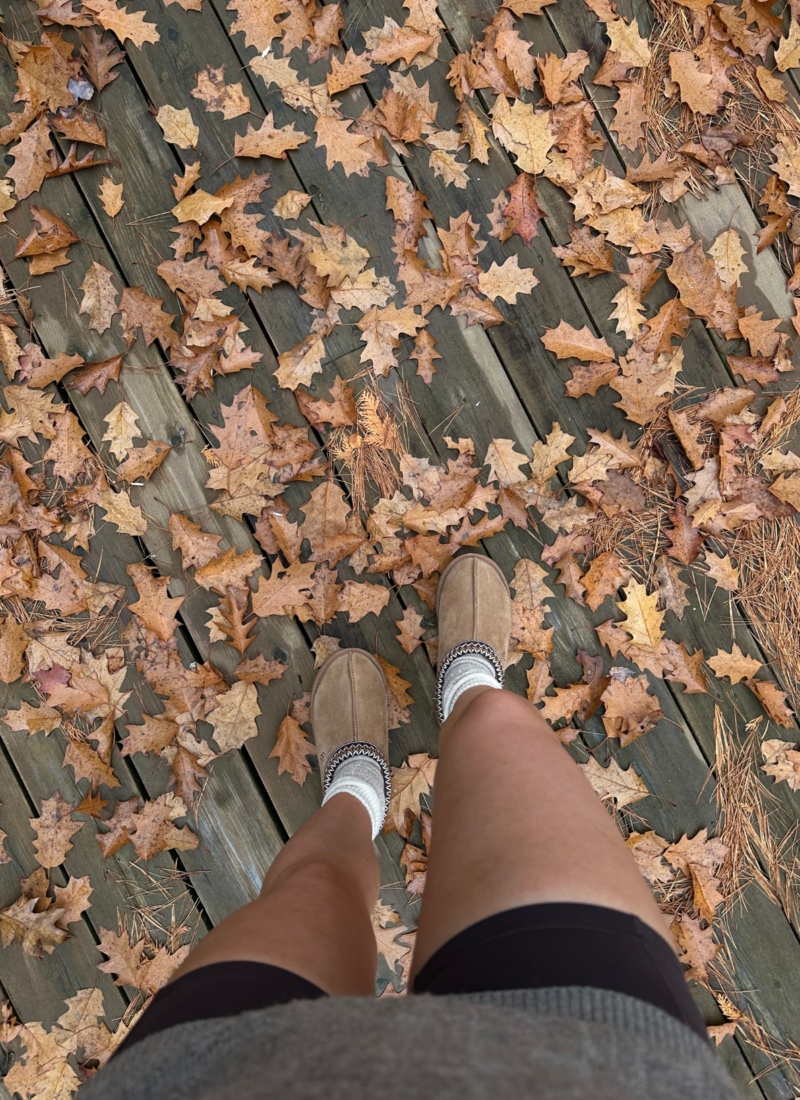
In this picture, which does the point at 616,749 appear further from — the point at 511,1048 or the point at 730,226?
the point at 730,226

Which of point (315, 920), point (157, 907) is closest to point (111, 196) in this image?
point (315, 920)

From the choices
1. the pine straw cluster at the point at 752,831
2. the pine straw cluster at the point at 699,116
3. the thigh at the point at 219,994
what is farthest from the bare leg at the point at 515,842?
the pine straw cluster at the point at 699,116

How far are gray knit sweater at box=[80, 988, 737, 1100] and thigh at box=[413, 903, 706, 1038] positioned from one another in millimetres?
37

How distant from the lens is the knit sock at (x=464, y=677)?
187 cm

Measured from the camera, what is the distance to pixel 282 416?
210cm

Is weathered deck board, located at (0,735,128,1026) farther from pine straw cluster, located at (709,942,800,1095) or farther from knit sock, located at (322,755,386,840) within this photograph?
pine straw cluster, located at (709,942,800,1095)

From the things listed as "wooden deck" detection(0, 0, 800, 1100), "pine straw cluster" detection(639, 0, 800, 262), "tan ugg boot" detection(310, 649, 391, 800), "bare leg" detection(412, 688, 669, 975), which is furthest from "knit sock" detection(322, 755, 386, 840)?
"pine straw cluster" detection(639, 0, 800, 262)

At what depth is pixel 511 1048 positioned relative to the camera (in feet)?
2.43

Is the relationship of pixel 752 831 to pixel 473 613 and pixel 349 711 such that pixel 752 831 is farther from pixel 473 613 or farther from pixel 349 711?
pixel 349 711

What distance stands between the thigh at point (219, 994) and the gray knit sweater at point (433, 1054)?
0.05m

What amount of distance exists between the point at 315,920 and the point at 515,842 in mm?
429

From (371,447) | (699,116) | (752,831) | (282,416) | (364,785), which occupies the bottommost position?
(752,831)

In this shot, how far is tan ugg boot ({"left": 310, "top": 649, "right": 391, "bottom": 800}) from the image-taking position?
2.00m

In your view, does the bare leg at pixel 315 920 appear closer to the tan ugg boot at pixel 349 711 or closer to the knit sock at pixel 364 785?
the knit sock at pixel 364 785
